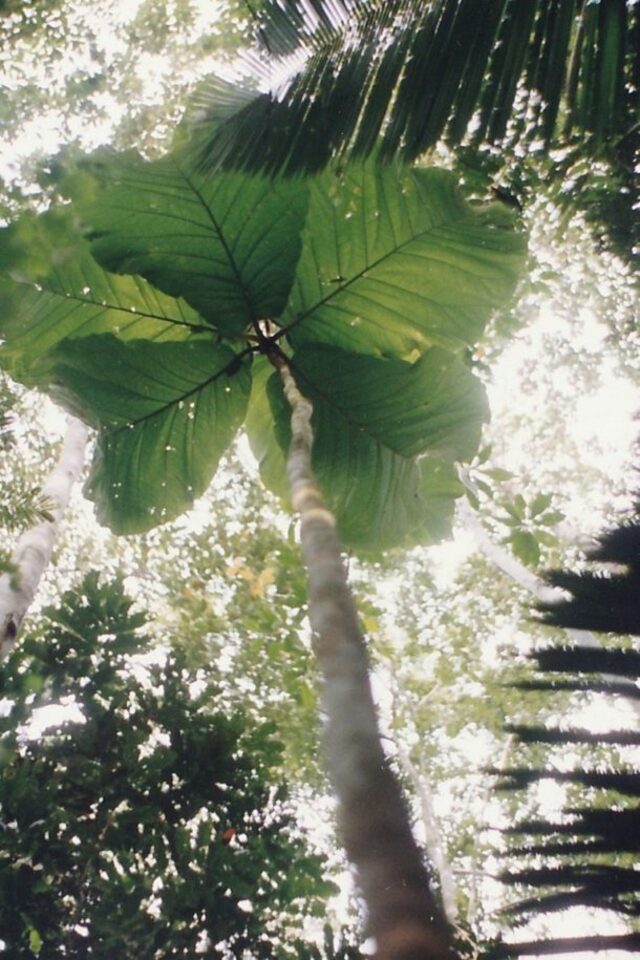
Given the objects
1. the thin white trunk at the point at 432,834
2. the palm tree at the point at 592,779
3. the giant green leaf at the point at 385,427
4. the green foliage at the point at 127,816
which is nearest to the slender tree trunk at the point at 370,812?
the palm tree at the point at 592,779

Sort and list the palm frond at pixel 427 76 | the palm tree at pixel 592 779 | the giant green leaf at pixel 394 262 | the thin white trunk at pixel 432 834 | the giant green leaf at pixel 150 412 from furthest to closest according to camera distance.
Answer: the thin white trunk at pixel 432 834 → the giant green leaf at pixel 150 412 → the giant green leaf at pixel 394 262 → the palm frond at pixel 427 76 → the palm tree at pixel 592 779

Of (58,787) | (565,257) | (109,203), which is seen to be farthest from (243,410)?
(565,257)

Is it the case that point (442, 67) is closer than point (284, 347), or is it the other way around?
point (442, 67)

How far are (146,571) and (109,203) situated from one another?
853cm

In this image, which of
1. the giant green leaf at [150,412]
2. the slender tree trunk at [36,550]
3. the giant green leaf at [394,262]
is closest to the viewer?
the giant green leaf at [394,262]

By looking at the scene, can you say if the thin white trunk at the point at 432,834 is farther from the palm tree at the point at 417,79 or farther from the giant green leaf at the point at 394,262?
the palm tree at the point at 417,79


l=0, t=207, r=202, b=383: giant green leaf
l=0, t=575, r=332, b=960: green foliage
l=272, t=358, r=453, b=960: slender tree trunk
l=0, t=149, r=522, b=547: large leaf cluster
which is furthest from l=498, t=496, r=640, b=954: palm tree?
l=0, t=575, r=332, b=960: green foliage

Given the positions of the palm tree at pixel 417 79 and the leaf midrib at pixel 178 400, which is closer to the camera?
the palm tree at pixel 417 79

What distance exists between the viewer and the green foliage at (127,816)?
3744 millimetres

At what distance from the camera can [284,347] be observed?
7.00 feet

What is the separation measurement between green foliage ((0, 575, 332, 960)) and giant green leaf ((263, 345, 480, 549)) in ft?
8.93

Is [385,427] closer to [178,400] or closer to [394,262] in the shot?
[394,262]

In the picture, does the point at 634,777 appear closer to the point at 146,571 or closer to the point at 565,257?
the point at 565,257

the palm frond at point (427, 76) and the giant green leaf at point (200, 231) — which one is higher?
the giant green leaf at point (200, 231)
